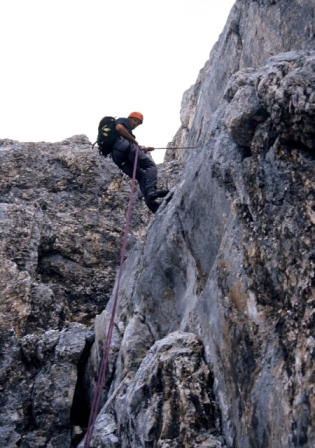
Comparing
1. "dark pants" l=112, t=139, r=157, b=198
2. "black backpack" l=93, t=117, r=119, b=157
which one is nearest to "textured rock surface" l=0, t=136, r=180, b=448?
"dark pants" l=112, t=139, r=157, b=198

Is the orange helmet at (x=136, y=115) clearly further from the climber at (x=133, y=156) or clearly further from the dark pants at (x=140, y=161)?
the dark pants at (x=140, y=161)

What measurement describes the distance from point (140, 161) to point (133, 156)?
0.26m

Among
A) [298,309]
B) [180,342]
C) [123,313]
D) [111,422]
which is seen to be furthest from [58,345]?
[298,309]

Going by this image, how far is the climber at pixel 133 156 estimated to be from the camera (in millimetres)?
16922

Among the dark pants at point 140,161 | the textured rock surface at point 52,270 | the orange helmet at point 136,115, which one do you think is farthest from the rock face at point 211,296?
the dark pants at point 140,161

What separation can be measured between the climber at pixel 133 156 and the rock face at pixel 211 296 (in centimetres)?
182

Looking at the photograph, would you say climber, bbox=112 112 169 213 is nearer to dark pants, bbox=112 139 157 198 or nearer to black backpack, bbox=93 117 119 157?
dark pants, bbox=112 139 157 198

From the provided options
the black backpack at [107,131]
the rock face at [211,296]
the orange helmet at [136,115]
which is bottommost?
the rock face at [211,296]

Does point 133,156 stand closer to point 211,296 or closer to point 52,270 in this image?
point 52,270

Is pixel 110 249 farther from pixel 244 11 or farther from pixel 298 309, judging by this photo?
pixel 298 309

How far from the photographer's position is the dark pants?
55.9 ft

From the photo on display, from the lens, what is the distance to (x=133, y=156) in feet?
56.4

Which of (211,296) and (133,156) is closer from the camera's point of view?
(211,296)

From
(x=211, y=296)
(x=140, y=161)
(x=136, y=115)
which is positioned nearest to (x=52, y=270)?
(x=140, y=161)
